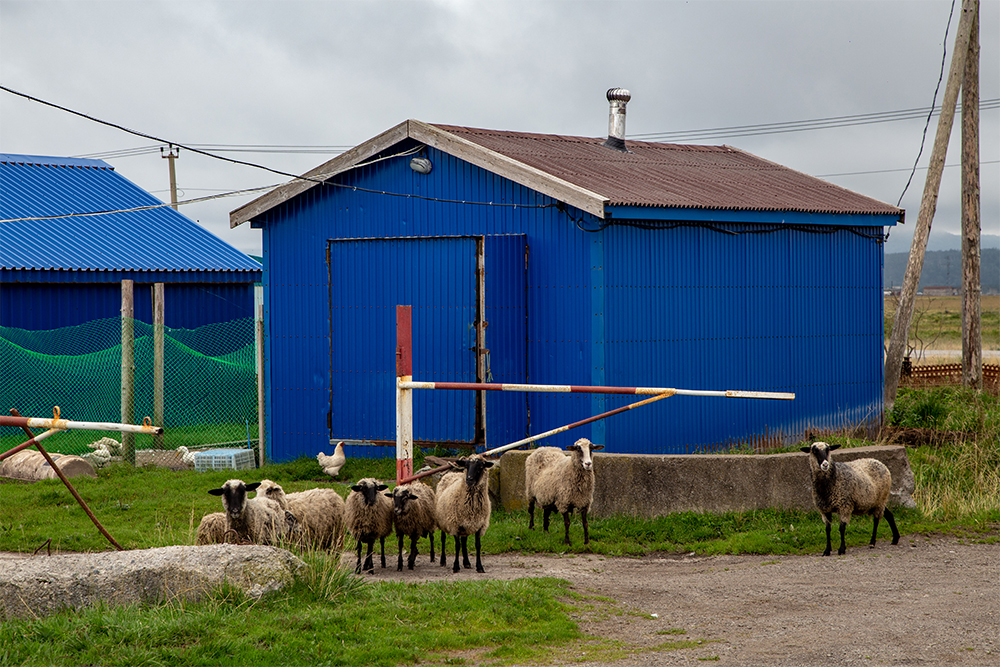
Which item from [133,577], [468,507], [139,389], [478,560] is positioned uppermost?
[139,389]

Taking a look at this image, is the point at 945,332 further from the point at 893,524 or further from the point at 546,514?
the point at 546,514

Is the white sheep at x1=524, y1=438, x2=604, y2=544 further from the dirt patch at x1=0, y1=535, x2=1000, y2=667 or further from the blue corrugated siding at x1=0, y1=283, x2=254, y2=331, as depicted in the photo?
the blue corrugated siding at x1=0, y1=283, x2=254, y2=331

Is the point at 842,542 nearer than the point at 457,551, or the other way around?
the point at 457,551

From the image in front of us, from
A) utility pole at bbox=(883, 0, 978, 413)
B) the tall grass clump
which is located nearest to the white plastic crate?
the tall grass clump

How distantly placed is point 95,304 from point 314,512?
38.7 ft

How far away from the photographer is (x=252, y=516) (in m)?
9.20

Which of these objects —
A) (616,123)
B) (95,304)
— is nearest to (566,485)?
(616,123)

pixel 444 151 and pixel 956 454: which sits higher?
pixel 444 151

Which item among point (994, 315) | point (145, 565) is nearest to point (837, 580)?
point (145, 565)

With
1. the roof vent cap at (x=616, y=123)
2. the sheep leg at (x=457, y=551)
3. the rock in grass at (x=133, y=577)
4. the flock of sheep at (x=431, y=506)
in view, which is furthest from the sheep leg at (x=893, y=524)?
the roof vent cap at (x=616, y=123)

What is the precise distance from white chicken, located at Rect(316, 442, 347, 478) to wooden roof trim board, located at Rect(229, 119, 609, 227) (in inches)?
146

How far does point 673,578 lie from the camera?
9.80 metres

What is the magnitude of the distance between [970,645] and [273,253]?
454 inches

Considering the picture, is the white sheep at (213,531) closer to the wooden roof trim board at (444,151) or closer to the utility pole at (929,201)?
the wooden roof trim board at (444,151)
